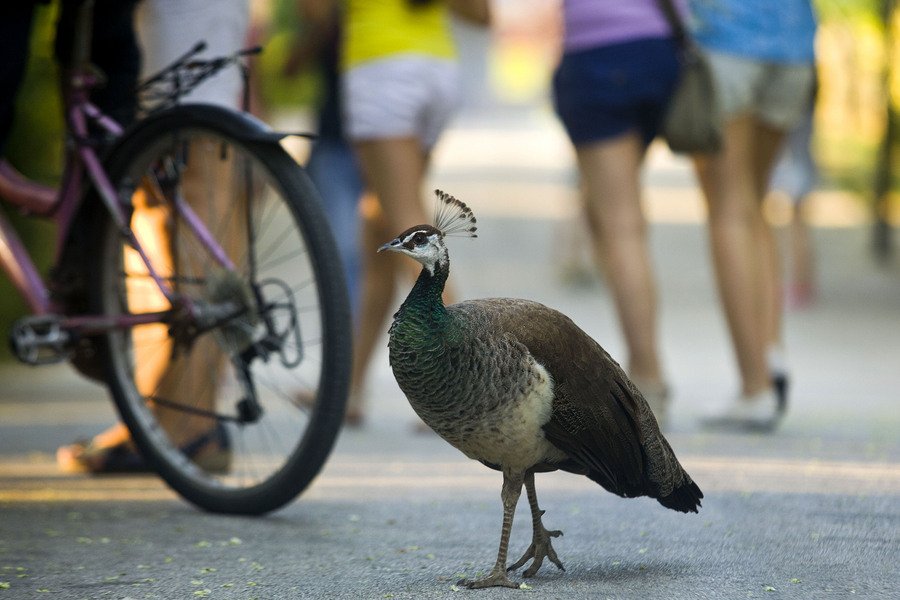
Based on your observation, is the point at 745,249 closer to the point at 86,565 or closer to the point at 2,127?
the point at 2,127

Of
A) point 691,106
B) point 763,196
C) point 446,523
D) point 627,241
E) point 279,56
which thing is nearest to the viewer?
point 446,523

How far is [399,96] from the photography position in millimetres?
5309

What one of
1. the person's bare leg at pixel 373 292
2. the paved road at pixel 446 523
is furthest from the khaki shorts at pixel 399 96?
the paved road at pixel 446 523

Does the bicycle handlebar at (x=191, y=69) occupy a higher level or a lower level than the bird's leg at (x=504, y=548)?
higher

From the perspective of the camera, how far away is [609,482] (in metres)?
2.95

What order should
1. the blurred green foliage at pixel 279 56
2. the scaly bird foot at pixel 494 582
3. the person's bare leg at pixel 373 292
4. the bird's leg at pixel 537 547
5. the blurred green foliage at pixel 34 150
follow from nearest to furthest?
the scaly bird foot at pixel 494 582, the bird's leg at pixel 537 547, the person's bare leg at pixel 373 292, the blurred green foliage at pixel 34 150, the blurred green foliage at pixel 279 56

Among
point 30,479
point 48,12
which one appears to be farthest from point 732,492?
point 48,12

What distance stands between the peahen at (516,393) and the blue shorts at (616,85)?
2.28m

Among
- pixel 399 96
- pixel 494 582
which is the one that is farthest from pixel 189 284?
pixel 399 96

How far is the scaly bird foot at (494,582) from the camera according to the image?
282 cm

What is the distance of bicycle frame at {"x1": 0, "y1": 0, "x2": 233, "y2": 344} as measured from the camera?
3855mm

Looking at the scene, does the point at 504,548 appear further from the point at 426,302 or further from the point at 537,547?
the point at 426,302

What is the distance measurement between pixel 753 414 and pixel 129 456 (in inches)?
86.0

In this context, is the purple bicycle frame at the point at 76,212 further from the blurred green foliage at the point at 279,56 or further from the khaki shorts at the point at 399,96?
the blurred green foliage at the point at 279,56
